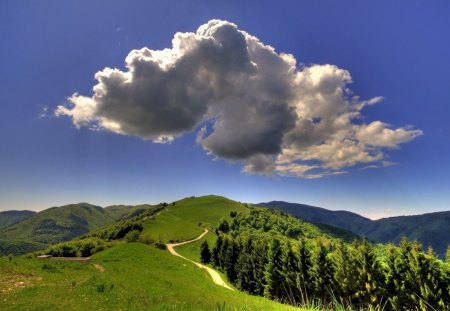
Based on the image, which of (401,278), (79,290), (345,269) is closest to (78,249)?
(79,290)

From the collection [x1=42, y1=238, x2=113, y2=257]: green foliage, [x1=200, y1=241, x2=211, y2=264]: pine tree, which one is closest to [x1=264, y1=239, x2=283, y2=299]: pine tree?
[x1=42, y1=238, x2=113, y2=257]: green foliage

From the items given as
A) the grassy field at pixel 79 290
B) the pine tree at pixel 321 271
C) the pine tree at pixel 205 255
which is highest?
the grassy field at pixel 79 290

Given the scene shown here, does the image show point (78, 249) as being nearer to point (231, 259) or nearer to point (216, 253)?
point (231, 259)

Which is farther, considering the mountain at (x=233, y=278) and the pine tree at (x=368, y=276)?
the pine tree at (x=368, y=276)

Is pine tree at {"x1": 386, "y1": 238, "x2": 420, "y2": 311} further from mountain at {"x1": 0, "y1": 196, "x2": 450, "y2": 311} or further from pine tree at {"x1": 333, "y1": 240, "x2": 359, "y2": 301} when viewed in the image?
pine tree at {"x1": 333, "y1": 240, "x2": 359, "y2": 301}

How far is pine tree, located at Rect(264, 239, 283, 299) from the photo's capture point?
6556 centimetres

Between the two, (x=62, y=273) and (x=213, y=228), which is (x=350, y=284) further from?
(x=213, y=228)

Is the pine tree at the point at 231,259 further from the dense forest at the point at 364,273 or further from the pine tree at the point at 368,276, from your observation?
the pine tree at the point at 368,276

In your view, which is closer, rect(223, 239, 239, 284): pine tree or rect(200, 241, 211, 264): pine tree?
rect(223, 239, 239, 284): pine tree

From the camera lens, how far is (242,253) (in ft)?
295

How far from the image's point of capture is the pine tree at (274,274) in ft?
215

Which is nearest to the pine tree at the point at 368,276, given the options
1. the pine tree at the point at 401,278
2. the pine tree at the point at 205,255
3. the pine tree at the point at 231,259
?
the pine tree at the point at 401,278

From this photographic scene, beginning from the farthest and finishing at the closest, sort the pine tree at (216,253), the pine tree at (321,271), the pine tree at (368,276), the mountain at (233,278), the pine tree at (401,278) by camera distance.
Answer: the pine tree at (216,253), the pine tree at (321,271), the pine tree at (368,276), the pine tree at (401,278), the mountain at (233,278)

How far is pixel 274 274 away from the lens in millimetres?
65562
